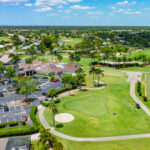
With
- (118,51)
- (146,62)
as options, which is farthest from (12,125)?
(118,51)

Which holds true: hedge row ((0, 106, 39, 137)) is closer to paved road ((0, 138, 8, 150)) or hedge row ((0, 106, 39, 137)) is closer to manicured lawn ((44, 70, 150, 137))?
paved road ((0, 138, 8, 150))

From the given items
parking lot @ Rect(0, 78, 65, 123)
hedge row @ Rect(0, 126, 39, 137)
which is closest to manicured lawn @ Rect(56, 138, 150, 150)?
hedge row @ Rect(0, 126, 39, 137)

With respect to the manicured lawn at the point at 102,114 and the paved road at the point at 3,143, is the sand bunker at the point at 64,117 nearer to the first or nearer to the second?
the manicured lawn at the point at 102,114

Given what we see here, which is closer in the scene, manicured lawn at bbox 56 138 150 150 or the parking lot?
manicured lawn at bbox 56 138 150 150

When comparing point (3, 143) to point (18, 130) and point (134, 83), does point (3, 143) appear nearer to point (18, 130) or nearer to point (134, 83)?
point (18, 130)

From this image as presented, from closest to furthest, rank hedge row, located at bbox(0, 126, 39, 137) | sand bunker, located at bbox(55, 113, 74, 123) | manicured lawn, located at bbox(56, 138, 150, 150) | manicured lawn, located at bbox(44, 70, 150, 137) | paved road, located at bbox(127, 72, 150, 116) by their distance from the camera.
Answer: manicured lawn, located at bbox(56, 138, 150, 150) → hedge row, located at bbox(0, 126, 39, 137) → manicured lawn, located at bbox(44, 70, 150, 137) → sand bunker, located at bbox(55, 113, 74, 123) → paved road, located at bbox(127, 72, 150, 116)

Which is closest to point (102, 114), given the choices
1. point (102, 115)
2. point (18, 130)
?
point (102, 115)

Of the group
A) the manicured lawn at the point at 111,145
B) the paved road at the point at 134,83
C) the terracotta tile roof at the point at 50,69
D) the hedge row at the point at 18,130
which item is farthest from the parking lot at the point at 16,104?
the paved road at the point at 134,83
